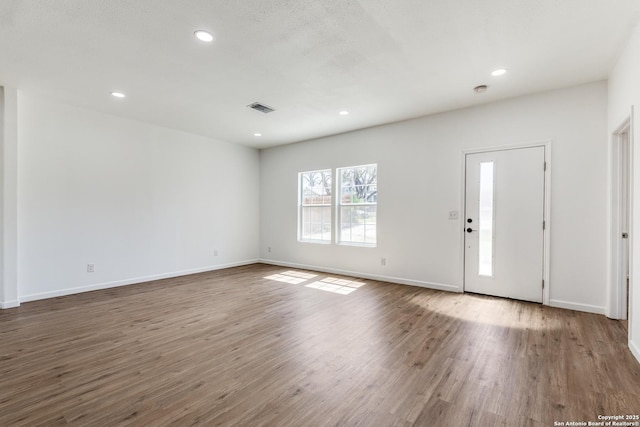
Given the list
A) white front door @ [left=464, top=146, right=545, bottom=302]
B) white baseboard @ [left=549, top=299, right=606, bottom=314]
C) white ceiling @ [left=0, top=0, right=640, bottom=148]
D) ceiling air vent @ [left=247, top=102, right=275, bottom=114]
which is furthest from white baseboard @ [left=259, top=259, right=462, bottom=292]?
ceiling air vent @ [left=247, top=102, right=275, bottom=114]

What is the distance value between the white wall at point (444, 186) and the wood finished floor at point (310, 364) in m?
0.75

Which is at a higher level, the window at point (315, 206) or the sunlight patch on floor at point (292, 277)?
the window at point (315, 206)

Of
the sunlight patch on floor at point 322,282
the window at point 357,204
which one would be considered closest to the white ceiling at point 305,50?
the window at point 357,204

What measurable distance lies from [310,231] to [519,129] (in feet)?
13.7

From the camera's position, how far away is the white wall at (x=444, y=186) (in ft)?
12.0

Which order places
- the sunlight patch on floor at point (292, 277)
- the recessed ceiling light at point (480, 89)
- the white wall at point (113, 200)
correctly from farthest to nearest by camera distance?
the sunlight patch on floor at point (292, 277)
the white wall at point (113, 200)
the recessed ceiling light at point (480, 89)

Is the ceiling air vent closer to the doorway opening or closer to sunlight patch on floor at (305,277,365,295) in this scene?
sunlight patch on floor at (305,277,365,295)

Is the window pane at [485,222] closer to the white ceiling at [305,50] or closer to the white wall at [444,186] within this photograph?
the white wall at [444,186]

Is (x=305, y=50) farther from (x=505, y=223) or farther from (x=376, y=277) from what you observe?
(x=376, y=277)

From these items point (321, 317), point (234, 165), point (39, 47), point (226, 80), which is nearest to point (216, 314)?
point (321, 317)

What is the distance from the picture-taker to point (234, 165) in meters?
6.80

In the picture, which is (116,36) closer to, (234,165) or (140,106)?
(140,106)

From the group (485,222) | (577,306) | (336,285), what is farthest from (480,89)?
(336,285)

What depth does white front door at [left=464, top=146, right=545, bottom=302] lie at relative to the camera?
400 centimetres
